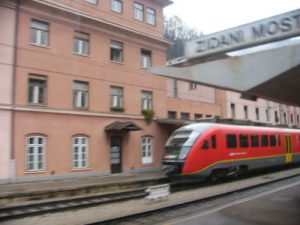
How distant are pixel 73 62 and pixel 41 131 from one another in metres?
4.72

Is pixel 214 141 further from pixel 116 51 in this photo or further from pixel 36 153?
pixel 116 51

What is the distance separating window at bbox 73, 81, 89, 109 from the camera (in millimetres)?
24094

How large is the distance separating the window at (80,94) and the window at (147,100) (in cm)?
509

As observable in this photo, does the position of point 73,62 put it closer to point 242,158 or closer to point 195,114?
point 242,158

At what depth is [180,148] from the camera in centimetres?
1873

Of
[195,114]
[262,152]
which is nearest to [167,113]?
[195,114]

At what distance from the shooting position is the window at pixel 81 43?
24547mm

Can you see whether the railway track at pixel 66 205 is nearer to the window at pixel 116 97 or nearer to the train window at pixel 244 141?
the train window at pixel 244 141

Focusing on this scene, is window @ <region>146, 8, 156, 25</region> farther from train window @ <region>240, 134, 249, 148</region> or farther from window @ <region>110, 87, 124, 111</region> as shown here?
train window @ <region>240, 134, 249, 148</region>

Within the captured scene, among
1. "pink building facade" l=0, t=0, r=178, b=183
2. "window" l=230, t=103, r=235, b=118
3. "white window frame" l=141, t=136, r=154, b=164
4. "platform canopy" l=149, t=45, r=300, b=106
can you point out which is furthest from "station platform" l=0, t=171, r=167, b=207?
"window" l=230, t=103, r=235, b=118

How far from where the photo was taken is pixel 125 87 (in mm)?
27016

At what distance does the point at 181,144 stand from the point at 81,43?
1005 cm

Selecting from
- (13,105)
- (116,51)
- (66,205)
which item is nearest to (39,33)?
(13,105)

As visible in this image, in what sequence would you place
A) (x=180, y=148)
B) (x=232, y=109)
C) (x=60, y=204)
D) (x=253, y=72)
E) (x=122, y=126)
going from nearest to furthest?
1. (x=253, y=72)
2. (x=60, y=204)
3. (x=180, y=148)
4. (x=122, y=126)
5. (x=232, y=109)
